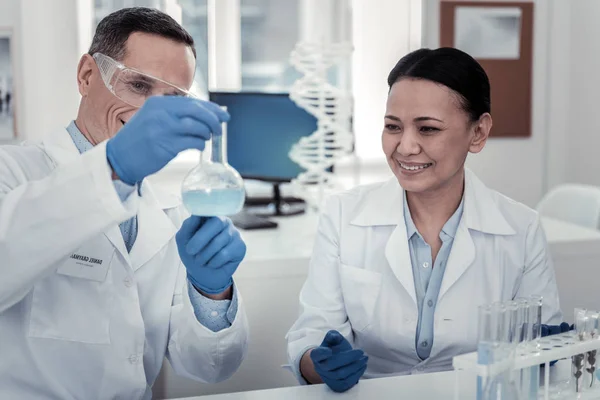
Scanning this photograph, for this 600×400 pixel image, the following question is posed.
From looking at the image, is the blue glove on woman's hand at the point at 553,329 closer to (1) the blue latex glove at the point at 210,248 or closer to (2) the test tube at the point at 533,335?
(2) the test tube at the point at 533,335

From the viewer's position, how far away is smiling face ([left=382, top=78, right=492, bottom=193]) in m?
1.73

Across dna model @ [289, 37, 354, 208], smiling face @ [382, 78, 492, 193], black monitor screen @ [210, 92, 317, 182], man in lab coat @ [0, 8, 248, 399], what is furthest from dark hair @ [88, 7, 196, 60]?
black monitor screen @ [210, 92, 317, 182]

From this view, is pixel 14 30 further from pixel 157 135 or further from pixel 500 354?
pixel 500 354

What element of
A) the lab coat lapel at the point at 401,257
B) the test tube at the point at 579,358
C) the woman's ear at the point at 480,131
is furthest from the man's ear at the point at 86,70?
the test tube at the point at 579,358

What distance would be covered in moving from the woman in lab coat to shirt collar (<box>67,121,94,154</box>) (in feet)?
2.10

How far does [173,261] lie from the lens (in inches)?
65.6

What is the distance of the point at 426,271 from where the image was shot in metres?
1.81

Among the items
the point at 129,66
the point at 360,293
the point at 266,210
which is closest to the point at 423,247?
the point at 360,293

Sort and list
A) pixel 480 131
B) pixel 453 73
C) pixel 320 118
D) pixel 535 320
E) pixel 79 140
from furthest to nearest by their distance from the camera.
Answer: pixel 320 118 < pixel 480 131 < pixel 453 73 < pixel 79 140 < pixel 535 320

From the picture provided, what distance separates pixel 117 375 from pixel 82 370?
7 cm

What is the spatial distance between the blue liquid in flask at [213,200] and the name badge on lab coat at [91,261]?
32cm

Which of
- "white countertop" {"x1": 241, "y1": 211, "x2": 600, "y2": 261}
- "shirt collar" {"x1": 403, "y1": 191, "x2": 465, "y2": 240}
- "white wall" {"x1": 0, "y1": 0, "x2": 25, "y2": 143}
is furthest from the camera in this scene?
"white wall" {"x1": 0, "y1": 0, "x2": 25, "y2": 143}

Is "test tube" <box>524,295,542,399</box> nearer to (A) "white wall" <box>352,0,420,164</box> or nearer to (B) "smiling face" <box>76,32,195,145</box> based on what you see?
(B) "smiling face" <box>76,32,195,145</box>

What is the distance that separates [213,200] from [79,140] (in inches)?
20.3
